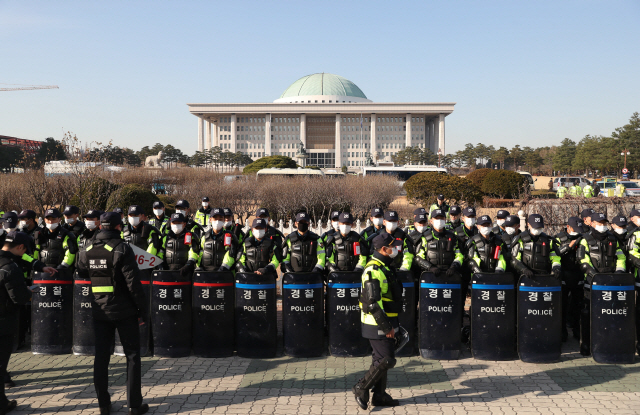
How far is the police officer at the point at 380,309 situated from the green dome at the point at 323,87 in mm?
142458

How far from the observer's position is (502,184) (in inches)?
1313

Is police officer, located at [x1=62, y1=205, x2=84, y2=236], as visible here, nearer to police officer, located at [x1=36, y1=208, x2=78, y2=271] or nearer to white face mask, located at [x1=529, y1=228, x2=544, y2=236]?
police officer, located at [x1=36, y1=208, x2=78, y2=271]

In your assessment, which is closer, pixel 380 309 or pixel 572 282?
pixel 380 309

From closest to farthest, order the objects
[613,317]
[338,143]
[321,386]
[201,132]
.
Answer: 1. [321,386]
2. [613,317]
3. [338,143]
4. [201,132]

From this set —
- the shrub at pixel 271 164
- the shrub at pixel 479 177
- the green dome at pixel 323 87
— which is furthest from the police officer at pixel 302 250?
the green dome at pixel 323 87

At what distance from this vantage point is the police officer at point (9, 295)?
5125 mm

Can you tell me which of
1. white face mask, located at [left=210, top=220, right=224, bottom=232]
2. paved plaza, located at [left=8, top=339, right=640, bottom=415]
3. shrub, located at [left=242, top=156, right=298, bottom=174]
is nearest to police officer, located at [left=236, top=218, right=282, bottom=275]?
white face mask, located at [left=210, top=220, right=224, bottom=232]

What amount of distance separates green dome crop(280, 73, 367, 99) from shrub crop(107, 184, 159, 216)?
12804 cm

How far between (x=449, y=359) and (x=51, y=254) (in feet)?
19.8

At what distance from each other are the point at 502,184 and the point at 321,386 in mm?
30218

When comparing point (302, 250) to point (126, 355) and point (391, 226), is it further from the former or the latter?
point (126, 355)

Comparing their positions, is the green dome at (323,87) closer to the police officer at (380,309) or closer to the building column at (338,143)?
the building column at (338,143)

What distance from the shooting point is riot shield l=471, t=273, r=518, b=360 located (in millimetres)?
6695

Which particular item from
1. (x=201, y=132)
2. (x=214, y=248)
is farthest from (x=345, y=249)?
(x=201, y=132)
